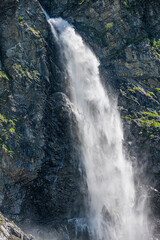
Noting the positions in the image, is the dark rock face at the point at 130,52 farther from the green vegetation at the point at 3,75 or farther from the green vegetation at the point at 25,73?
the green vegetation at the point at 3,75

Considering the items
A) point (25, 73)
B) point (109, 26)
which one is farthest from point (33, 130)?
point (109, 26)

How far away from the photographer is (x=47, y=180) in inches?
972

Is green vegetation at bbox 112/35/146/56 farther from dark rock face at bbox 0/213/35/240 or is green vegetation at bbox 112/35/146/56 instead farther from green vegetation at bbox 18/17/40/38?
dark rock face at bbox 0/213/35/240

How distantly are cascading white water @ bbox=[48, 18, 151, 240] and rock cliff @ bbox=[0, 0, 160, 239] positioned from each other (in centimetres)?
134

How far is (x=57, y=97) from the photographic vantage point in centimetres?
2738

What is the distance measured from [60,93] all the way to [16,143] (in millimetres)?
7026

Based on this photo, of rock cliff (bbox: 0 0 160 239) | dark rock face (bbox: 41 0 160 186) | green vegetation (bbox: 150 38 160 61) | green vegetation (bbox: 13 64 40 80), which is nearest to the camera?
rock cliff (bbox: 0 0 160 239)

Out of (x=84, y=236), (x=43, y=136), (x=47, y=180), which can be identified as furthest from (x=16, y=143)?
(x=84, y=236)

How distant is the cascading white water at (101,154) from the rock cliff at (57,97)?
134cm

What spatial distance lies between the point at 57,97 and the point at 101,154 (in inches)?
300

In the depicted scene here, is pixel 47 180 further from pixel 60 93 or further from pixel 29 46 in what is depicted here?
pixel 29 46

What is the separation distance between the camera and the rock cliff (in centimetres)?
2378

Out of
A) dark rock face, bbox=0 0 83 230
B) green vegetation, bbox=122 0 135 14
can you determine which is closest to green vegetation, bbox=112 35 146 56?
green vegetation, bbox=122 0 135 14

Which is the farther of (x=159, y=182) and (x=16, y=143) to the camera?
(x=159, y=182)
